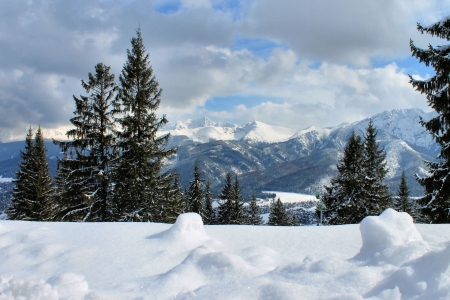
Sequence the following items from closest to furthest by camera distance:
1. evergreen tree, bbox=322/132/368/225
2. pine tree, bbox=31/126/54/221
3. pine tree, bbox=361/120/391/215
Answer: evergreen tree, bbox=322/132/368/225, pine tree, bbox=361/120/391/215, pine tree, bbox=31/126/54/221

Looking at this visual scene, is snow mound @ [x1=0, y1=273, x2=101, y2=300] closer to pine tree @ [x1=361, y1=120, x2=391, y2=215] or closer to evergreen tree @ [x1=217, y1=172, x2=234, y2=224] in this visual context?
pine tree @ [x1=361, y1=120, x2=391, y2=215]

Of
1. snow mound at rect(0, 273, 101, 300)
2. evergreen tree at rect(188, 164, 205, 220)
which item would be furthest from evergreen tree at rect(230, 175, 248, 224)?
snow mound at rect(0, 273, 101, 300)

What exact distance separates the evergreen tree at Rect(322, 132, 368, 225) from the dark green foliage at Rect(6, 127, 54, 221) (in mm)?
21572

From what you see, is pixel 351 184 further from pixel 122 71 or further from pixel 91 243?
pixel 91 243

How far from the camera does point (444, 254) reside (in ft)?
10.3

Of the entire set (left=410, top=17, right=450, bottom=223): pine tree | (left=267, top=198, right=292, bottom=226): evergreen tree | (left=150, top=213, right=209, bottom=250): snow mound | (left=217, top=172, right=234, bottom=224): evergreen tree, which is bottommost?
(left=267, top=198, right=292, bottom=226): evergreen tree

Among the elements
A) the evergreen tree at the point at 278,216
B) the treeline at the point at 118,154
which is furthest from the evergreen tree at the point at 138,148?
the evergreen tree at the point at 278,216

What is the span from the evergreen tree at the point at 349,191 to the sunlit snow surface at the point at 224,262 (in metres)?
14.4

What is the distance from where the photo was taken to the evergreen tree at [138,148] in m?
14.8

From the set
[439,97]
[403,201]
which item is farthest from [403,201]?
[439,97]

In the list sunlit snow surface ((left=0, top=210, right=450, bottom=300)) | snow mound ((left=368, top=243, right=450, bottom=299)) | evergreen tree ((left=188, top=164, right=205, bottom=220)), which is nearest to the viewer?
snow mound ((left=368, top=243, right=450, bottom=299))

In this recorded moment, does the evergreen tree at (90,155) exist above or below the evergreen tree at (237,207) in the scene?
above

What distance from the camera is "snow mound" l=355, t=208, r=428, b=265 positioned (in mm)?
3627

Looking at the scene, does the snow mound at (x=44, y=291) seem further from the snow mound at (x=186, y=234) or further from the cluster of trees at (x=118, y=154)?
the cluster of trees at (x=118, y=154)
